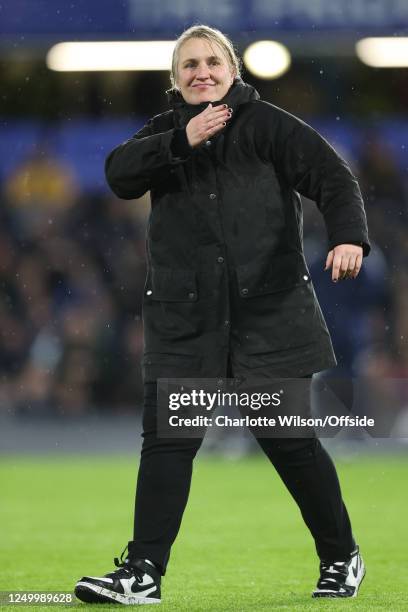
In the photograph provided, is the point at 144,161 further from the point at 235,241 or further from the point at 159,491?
the point at 159,491

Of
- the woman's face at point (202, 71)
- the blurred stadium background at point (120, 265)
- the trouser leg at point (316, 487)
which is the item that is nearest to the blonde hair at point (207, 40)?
the woman's face at point (202, 71)

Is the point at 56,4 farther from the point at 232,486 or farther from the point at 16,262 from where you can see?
the point at 16,262

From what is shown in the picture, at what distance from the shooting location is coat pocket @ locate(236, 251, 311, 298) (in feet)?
14.6

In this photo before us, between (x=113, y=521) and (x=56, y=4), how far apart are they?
4003 mm

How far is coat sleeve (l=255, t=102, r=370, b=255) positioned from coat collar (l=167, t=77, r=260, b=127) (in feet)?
0.29

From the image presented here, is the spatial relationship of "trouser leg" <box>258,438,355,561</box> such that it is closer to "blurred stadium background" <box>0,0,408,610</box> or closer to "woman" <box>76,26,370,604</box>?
"woman" <box>76,26,370,604</box>

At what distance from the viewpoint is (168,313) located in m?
4.47

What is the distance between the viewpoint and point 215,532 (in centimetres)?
653

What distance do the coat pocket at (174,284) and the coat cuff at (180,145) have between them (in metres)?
0.35

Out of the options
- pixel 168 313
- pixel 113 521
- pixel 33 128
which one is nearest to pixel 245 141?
pixel 168 313

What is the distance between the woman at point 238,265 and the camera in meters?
4.42

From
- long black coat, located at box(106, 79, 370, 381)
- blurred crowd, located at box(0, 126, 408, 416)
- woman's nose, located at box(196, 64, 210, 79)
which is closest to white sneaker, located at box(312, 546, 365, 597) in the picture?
long black coat, located at box(106, 79, 370, 381)

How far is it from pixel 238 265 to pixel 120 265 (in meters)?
9.04

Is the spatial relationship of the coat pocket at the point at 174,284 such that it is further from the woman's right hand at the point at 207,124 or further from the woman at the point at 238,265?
the woman's right hand at the point at 207,124
